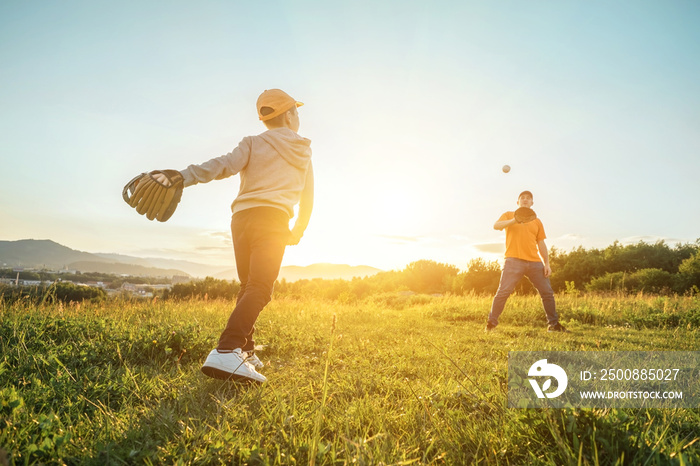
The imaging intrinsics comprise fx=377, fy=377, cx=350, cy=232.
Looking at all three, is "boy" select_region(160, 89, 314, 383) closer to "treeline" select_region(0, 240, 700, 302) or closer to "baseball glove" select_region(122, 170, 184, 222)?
"baseball glove" select_region(122, 170, 184, 222)

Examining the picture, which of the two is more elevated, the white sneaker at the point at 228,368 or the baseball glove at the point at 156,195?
the baseball glove at the point at 156,195

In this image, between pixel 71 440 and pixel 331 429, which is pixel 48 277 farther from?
pixel 331 429

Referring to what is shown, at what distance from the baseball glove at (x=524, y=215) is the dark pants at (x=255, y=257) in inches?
199

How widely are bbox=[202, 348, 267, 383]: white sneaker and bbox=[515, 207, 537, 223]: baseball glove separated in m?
5.71

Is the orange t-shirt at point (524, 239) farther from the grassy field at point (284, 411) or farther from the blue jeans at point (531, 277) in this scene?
the grassy field at point (284, 411)

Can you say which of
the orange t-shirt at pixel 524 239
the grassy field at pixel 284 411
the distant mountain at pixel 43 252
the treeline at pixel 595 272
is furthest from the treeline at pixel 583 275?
the distant mountain at pixel 43 252

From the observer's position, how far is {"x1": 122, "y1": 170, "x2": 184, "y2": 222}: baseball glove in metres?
2.73

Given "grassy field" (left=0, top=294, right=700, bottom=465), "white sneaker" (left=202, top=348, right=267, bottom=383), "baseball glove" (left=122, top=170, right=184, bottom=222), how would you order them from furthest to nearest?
"baseball glove" (left=122, top=170, right=184, bottom=222)
"white sneaker" (left=202, top=348, right=267, bottom=383)
"grassy field" (left=0, top=294, right=700, bottom=465)

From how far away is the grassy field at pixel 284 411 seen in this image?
1.52 meters

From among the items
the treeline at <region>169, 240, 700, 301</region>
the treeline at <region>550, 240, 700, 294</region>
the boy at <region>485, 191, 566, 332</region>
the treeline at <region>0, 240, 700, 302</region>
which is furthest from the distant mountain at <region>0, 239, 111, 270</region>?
the boy at <region>485, 191, 566, 332</region>

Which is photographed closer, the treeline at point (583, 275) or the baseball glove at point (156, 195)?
the baseball glove at point (156, 195)

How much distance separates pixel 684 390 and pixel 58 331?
5.48 m

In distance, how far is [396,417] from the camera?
2053mm

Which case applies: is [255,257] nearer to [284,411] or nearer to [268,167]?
[268,167]
